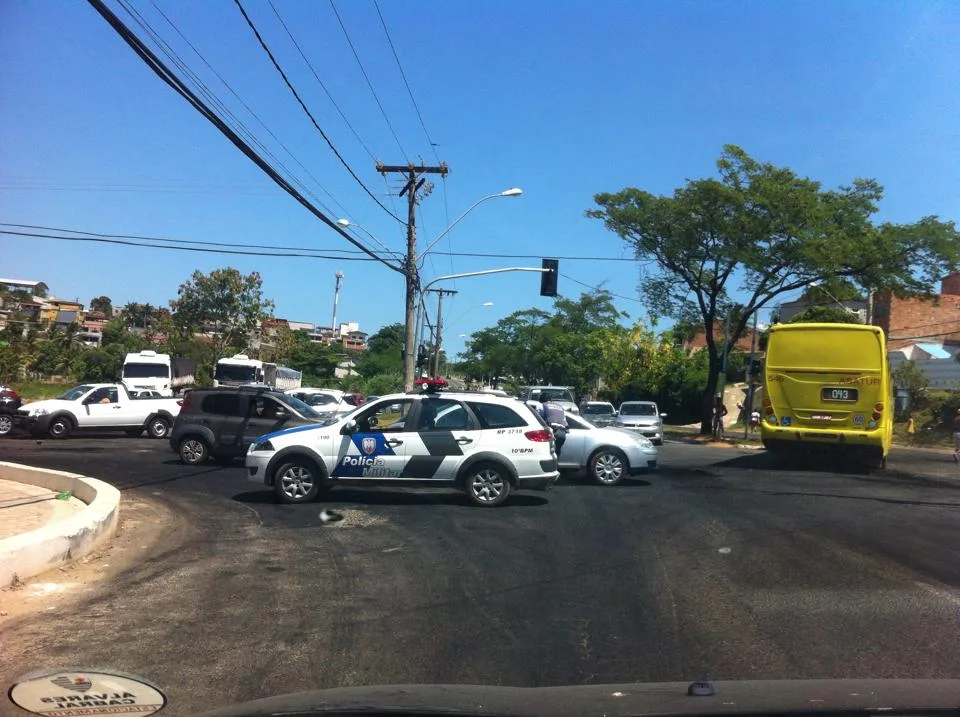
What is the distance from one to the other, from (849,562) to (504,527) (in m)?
3.93

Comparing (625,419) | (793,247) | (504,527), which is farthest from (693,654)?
(793,247)

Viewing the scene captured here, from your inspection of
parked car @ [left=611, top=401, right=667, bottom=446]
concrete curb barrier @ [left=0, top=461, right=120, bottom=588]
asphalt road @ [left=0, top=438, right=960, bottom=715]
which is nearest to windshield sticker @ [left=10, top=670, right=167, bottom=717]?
asphalt road @ [left=0, top=438, right=960, bottom=715]

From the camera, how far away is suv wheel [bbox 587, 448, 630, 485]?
1487 centimetres

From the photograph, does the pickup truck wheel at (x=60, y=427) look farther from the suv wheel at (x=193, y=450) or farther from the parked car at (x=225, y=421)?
the suv wheel at (x=193, y=450)

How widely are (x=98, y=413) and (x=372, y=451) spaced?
50.9 ft

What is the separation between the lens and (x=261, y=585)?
7316 millimetres

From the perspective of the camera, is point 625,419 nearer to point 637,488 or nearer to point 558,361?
point 637,488

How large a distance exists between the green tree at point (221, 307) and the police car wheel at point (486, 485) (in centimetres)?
5048

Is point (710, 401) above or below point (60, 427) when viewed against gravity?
above

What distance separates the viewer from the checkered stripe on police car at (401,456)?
11.8m

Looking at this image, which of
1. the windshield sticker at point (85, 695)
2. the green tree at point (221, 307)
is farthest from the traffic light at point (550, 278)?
the green tree at point (221, 307)

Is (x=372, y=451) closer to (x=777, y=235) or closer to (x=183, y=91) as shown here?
(x=183, y=91)

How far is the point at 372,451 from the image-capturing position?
1183 centimetres

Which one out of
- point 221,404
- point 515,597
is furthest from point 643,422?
point 515,597
